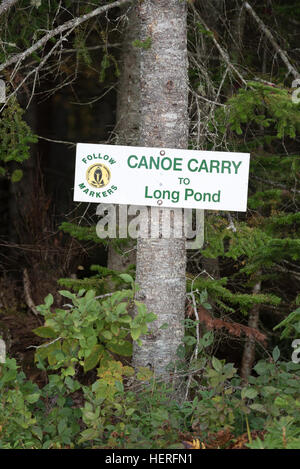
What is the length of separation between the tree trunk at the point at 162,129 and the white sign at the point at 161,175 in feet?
0.41

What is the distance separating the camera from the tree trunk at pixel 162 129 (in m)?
3.45

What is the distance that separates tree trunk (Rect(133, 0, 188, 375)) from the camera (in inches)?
136

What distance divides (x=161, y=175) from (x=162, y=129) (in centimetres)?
28

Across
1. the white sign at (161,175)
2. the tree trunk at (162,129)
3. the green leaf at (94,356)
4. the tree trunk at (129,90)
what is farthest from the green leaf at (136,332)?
the tree trunk at (129,90)

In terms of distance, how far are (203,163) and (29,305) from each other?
3.51 metres

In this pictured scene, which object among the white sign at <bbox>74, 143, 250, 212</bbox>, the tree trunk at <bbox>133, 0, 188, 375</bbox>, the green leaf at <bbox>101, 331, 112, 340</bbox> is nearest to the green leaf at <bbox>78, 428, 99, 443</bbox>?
the green leaf at <bbox>101, 331, 112, 340</bbox>

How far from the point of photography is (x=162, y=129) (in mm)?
3469

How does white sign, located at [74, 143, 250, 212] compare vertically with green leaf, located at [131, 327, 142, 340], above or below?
above

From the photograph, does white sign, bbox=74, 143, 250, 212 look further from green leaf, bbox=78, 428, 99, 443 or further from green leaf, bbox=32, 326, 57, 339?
green leaf, bbox=78, 428, 99, 443

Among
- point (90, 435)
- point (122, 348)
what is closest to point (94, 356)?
point (122, 348)

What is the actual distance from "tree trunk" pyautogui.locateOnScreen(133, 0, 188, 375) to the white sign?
0.41 feet

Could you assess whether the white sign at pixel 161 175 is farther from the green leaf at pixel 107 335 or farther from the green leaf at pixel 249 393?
the green leaf at pixel 249 393

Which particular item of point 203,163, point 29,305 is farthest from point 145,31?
point 29,305

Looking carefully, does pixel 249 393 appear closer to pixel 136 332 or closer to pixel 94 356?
pixel 136 332
